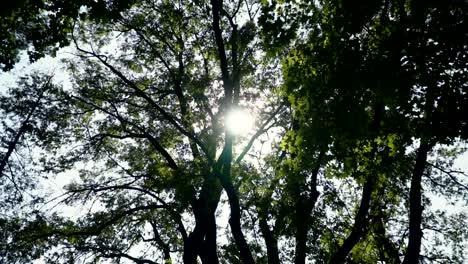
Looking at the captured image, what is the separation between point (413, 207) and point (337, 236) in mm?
5289

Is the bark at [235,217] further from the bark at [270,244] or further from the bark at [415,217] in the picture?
the bark at [415,217]

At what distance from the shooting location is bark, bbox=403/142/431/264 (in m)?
10.9

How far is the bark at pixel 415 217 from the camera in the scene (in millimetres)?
10859

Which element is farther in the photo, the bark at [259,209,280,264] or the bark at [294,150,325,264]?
the bark at [259,209,280,264]

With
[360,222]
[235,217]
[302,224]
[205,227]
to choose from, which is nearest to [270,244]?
[205,227]

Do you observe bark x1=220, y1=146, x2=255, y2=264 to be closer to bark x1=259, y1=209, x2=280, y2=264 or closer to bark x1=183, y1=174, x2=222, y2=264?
bark x1=183, y1=174, x2=222, y2=264

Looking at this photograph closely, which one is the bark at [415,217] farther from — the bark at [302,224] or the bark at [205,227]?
the bark at [205,227]

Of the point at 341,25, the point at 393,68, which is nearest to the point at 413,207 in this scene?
the point at 393,68

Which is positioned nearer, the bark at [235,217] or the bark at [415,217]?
the bark at [415,217]

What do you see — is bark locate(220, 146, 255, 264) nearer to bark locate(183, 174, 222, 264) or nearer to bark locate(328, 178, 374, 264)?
bark locate(183, 174, 222, 264)

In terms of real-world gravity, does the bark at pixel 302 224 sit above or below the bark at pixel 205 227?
below

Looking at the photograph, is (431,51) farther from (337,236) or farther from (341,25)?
(337,236)

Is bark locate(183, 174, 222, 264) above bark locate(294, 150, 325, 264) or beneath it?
above

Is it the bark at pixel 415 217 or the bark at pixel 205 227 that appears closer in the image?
the bark at pixel 415 217
